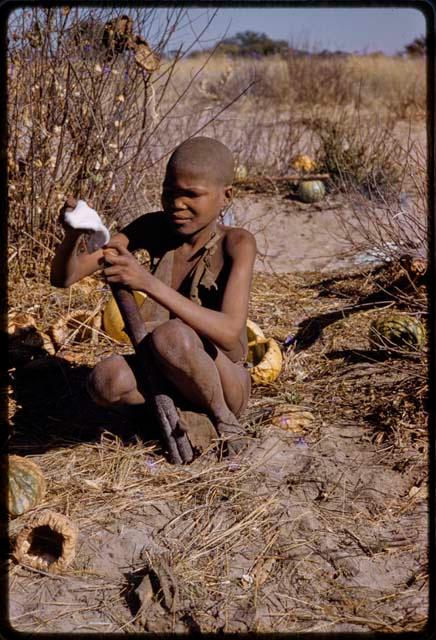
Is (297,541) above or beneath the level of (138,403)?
beneath

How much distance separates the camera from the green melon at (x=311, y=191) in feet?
30.0

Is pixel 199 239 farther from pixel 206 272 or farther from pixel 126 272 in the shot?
pixel 126 272

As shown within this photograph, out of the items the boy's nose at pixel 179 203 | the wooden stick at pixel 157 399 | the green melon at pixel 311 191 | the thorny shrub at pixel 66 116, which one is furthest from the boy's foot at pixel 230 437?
the green melon at pixel 311 191

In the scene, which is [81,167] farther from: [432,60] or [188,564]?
[188,564]

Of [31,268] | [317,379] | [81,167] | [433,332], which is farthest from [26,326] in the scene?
[433,332]

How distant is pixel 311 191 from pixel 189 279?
18.5 ft

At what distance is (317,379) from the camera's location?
4637mm

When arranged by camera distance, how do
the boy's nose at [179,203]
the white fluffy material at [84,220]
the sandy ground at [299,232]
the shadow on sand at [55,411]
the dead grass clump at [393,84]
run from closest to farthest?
the white fluffy material at [84,220], the boy's nose at [179,203], the shadow on sand at [55,411], the sandy ground at [299,232], the dead grass clump at [393,84]

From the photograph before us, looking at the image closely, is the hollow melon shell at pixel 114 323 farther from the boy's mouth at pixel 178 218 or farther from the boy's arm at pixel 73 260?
the boy's mouth at pixel 178 218

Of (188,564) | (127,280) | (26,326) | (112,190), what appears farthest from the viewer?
(112,190)

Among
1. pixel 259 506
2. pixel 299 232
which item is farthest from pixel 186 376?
pixel 299 232

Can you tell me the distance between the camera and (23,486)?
3357 mm

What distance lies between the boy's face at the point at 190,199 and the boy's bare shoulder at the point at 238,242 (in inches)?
4.8

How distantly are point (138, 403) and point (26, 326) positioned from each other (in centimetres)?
152
